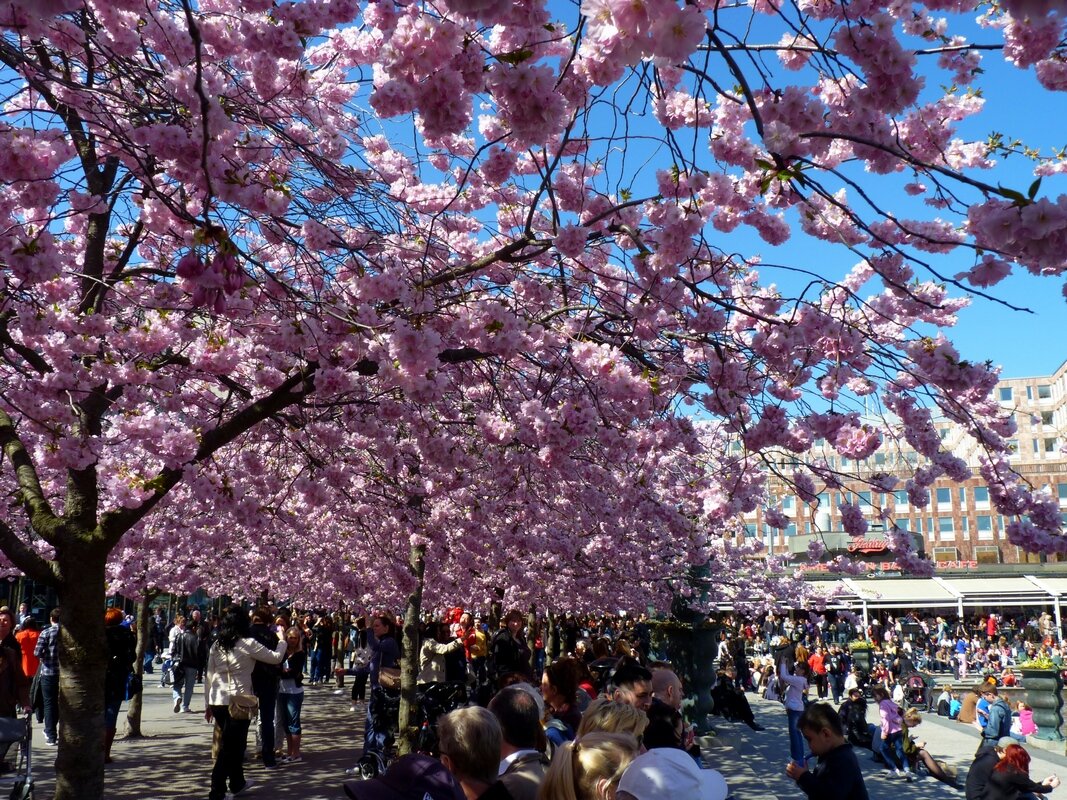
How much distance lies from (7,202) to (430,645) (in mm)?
8608

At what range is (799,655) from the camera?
74.7 feet

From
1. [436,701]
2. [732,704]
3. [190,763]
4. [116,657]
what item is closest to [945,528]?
[732,704]

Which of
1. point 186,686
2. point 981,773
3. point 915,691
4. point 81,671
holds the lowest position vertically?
point 915,691

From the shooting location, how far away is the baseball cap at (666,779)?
9.90 feet

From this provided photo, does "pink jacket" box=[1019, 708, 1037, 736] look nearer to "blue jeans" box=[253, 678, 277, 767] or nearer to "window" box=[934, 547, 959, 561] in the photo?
"blue jeans" box=[253, 678, 277, 767]

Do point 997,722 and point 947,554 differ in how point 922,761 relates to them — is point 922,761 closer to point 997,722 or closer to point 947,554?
point 997,722

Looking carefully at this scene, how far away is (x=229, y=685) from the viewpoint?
9.01 m

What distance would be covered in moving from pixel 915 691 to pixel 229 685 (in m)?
18.5

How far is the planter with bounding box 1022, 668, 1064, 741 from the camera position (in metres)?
17.0

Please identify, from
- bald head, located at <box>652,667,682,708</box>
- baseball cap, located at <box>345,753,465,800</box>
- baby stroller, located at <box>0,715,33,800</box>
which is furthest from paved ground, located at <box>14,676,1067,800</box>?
baseball cap, located at <box>345,753,465,800</box>

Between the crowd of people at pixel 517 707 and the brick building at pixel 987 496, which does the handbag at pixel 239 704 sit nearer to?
the crowd of people at pixel 517 707

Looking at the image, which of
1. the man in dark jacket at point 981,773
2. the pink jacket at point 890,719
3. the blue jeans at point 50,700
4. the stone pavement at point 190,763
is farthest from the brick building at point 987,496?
the man in dark jacket at point 981,773

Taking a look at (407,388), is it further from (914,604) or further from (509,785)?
(914,604)

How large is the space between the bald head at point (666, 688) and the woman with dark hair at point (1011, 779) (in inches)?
124
